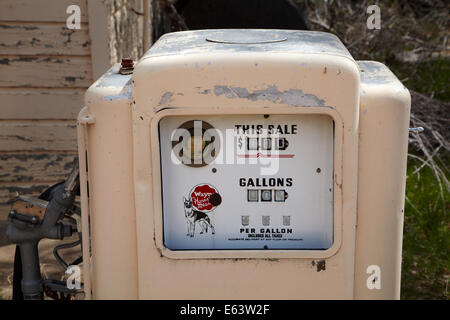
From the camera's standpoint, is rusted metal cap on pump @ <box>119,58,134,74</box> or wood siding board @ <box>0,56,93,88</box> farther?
wood siding board @ <box>0,56,93,88</box>

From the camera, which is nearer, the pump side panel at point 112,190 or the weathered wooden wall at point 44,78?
the pump side panel at point 112,190

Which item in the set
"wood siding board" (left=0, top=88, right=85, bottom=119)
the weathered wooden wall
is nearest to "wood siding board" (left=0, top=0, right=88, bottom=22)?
the weathered wooden wall

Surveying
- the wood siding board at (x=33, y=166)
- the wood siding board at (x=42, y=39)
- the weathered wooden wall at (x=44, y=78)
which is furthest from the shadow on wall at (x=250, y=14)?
the wood siding board at (x=33, y=166)

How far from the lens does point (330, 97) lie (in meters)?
1.80

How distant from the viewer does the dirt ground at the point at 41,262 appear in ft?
11.5

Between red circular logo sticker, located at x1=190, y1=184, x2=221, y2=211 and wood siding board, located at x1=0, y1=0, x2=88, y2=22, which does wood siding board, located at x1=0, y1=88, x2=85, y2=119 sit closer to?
wood siding board, located at x1=0, y1=0, x2=88, y2=22

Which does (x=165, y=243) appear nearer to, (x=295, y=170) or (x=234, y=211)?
(x=234, y=211)

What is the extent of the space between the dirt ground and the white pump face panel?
1.79m

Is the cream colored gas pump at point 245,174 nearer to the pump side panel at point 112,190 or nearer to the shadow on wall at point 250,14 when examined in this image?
the pump side panel at point 112,190

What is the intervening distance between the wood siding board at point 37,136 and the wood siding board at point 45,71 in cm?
25

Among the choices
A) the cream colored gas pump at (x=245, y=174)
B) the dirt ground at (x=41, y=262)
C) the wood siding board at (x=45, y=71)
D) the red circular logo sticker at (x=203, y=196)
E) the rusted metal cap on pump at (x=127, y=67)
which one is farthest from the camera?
the wood siding board at (x=45, y=71)

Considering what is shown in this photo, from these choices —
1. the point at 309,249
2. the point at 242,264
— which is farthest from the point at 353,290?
the point at 242,264

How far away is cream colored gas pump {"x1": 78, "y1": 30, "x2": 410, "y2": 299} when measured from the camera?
1808 mm

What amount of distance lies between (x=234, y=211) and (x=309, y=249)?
248 mm
